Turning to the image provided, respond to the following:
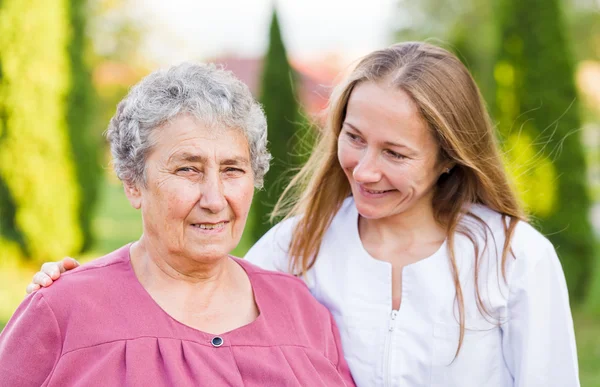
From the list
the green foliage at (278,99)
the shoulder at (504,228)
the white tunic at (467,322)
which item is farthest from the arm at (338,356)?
the green foliage at (278,99)

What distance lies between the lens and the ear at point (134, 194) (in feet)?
7.22

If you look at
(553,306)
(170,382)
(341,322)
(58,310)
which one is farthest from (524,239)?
(58,310)

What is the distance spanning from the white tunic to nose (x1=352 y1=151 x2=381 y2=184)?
347 mm

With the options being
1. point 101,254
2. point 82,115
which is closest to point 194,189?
point 82,115

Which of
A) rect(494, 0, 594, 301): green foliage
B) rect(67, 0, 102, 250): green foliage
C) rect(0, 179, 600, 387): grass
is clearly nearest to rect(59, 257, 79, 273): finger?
rect(0, 179, 600, 387): grass

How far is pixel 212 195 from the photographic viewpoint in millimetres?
2092

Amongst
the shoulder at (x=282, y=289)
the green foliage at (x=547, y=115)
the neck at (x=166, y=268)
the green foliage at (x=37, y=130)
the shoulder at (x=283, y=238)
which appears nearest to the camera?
the neck at (x=166, y=268)

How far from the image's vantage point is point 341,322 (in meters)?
2.54

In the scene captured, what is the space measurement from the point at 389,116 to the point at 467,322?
0.78 meters

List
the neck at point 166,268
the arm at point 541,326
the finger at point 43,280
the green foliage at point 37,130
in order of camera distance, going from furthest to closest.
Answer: the green foliage at point 37,130 < the arm at point 541,326 < the neck at point 166,268 < the finger at point 43,280

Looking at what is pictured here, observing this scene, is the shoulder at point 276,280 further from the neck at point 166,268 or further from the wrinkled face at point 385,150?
the wrinkled face at point 385,150

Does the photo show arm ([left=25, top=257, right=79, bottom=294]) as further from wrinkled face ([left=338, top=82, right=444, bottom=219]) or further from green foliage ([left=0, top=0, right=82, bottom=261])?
green foliage ([left=0, top=0, right=82, bottom=261])

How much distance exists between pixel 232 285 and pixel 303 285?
32 cm

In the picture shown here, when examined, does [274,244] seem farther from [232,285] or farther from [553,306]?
[553,306]
